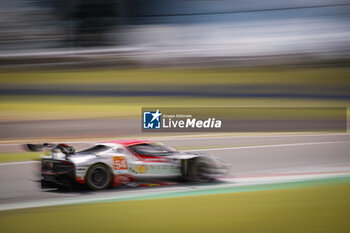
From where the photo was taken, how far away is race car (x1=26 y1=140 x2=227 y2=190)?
5535 millimetres

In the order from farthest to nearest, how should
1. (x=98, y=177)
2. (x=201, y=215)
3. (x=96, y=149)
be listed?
(x=96, y=149), (x=98, y=177), (x=201, y=215)

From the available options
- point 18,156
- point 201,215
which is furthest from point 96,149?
point 18,156

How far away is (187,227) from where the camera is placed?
4.29 metres

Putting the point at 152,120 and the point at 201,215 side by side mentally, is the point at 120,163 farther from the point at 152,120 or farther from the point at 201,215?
the point at 152,120

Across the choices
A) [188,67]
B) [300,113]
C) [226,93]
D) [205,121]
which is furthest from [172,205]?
[188,67]

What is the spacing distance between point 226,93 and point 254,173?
332 inches

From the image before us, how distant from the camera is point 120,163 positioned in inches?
228

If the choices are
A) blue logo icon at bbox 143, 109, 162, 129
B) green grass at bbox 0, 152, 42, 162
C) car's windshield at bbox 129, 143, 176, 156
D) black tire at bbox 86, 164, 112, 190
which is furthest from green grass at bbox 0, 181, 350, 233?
blue logo icon at bbox 143, 109, 162, 129

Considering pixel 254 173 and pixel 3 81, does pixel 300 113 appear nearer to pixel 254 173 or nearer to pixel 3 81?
pixel 254 173

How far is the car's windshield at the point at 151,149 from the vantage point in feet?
19.8

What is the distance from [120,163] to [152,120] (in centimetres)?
691

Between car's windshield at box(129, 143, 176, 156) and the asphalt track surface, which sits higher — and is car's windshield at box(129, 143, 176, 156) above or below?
above

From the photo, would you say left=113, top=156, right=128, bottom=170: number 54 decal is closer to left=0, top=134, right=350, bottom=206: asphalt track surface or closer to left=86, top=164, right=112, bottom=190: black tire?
left=86, top=164, right=112, bottom=190: black tire

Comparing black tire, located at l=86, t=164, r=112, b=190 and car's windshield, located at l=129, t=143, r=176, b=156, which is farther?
car's windshield, located at l=129, t=143, r=176, b=156
